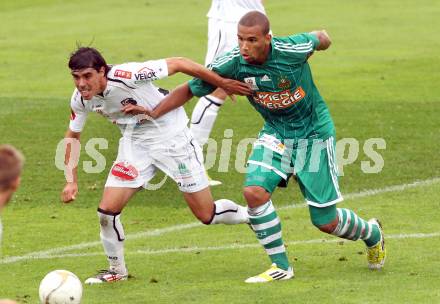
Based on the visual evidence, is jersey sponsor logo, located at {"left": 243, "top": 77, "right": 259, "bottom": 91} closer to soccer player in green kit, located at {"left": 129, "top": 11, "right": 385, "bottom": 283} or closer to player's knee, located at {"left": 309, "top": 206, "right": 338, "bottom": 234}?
soccer player in green kit, located at {"left": 129, "top": 11, "right": 385, "bottom": 283}

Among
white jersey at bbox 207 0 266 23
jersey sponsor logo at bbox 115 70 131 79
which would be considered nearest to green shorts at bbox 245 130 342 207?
jersey sponsor logo at bbox 115 70 131 79

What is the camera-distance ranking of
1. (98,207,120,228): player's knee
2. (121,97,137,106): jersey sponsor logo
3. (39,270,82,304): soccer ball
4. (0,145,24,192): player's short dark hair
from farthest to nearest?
1. (121,97,137,106): jersey sponsor logo
2. (98,207,120,228): player's knee
3. (39,270,82,304): soccer ball
4. (0,145,24,192): player's short dark hair

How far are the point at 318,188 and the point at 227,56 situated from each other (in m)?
1.42

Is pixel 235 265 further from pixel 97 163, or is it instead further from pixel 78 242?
pixel 97 163

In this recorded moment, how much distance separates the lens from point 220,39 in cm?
1692

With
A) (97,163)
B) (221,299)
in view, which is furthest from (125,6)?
(221,299)

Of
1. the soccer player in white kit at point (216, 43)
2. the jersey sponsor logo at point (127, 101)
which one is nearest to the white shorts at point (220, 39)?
the soccer player in white kit at point (216, 43)

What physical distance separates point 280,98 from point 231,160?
20.7ft

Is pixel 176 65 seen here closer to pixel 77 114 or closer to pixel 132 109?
pixel 132 109

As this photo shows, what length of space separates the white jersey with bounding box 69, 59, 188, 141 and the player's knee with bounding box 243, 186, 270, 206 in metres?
1.18

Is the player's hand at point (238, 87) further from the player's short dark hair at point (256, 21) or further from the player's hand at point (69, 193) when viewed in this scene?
the player's hand at point (69, 193)

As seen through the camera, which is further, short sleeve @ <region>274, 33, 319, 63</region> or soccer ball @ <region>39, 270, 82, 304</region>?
short sleeve @ <region>274, 33, 319, 63</region>

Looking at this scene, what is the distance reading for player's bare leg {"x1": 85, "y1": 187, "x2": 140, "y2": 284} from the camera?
1119cm

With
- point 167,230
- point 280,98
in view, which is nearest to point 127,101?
point 280,98
